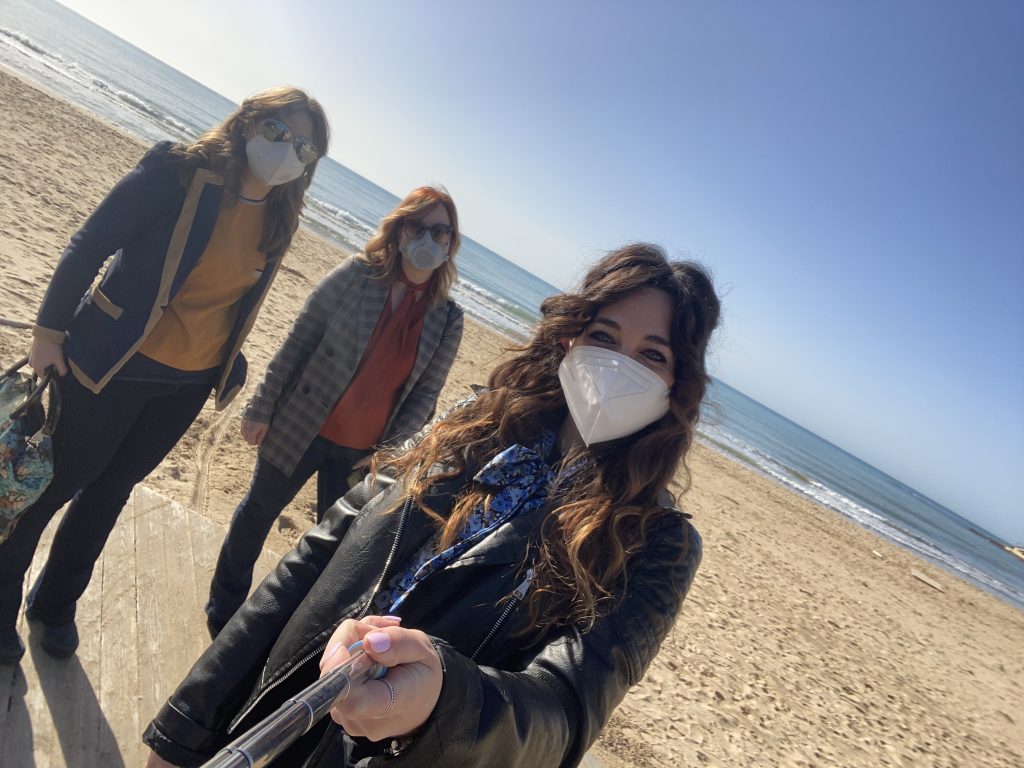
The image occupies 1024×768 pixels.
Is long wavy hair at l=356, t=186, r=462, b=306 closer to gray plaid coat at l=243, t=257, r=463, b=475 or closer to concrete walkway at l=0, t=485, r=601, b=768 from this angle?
gray plaid coat at l=243, t=257, r=463, b=475

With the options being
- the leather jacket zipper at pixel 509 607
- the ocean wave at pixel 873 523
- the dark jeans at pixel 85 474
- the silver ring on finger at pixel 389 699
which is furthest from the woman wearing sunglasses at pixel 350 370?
the ocean wave at pixel 873 523

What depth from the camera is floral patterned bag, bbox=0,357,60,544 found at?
1940 millimetres

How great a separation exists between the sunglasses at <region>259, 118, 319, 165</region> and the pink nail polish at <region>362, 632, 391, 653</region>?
207cm

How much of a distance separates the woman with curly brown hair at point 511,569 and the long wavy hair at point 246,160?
1.23 metres

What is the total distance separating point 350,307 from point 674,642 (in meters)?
5.23

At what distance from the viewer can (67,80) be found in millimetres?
27156

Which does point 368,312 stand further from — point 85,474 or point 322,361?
point 85,474

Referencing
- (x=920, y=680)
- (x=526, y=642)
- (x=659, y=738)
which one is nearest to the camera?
(x=526, y=642)

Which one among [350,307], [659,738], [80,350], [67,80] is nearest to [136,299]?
[80,350]

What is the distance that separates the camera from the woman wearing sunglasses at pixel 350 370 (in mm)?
2758

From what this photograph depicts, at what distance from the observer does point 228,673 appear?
4.87 ft

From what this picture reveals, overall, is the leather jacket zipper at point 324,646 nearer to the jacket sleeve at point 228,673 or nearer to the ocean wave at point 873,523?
the jacket sleeve at point 228,673

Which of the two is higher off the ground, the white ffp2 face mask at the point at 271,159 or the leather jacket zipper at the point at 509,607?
the white ffp2 face mask at the point at 271,159

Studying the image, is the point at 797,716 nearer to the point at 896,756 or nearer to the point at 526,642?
the point at 896,756
